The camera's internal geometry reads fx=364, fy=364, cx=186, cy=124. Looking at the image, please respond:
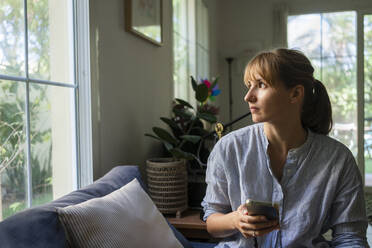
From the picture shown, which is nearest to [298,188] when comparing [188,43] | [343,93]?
[188,43]

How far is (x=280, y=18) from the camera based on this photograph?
4785mm

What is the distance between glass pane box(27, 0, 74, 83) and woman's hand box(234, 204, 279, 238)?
2.75ft

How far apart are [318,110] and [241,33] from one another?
3.90 meters

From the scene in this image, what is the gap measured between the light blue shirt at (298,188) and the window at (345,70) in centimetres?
380

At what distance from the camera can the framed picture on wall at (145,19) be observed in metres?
1.80

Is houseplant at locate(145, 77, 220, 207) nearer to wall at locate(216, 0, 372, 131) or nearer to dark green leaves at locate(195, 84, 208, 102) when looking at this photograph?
dark green leaves at locate(195, 84, 208, 102)

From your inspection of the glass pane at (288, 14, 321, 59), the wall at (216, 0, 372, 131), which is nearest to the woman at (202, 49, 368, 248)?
the wall at (216, 0, 372, 131)

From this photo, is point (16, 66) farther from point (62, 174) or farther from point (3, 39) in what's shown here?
point (62, 174)

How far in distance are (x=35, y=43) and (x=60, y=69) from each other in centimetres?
17

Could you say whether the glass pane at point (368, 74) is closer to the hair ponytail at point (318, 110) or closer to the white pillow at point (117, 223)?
the hair ponytail at point (318, 110)

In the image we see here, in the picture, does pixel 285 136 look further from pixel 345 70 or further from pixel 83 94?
pixel 345 70

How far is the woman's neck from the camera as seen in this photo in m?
A: 1.25

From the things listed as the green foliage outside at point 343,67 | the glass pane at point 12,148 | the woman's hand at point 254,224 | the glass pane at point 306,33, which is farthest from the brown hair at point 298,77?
the glass pane at point 306,33

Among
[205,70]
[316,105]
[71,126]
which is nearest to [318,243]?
[316,105]
